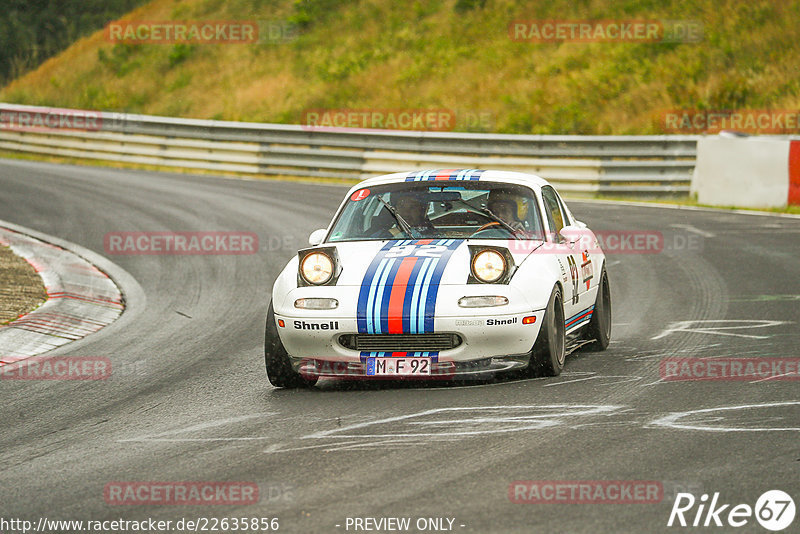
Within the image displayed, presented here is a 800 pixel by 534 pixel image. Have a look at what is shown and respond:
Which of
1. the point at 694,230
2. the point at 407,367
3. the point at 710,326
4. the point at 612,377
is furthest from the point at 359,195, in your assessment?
the point at 694,230

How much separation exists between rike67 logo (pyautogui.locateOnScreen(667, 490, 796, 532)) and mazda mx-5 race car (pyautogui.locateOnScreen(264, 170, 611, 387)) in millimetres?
2442

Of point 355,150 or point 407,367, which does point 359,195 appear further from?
point 355,150

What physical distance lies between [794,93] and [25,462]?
73.5 ft

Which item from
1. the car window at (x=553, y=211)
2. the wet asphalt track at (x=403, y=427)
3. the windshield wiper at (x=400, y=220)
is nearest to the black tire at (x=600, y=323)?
the wet asphalt track at (x=403, y=427)

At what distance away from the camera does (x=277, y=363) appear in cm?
720

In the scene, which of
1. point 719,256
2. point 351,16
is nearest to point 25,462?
point 719,256

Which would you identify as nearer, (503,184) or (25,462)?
(25,462)

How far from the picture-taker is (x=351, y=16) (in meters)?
34.7

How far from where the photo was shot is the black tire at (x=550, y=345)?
705 cm

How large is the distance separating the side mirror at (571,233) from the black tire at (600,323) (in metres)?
0.42

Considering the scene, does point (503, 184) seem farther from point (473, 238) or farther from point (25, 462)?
point (25, 462)

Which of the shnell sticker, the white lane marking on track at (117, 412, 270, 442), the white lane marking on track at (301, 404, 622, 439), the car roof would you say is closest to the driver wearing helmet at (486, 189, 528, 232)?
the car roof

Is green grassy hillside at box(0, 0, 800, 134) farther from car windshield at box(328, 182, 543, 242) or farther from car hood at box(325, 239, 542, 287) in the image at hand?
car hood at box(325, 239, 542, 287)

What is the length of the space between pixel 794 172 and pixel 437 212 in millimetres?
11887
